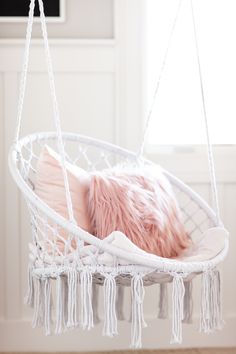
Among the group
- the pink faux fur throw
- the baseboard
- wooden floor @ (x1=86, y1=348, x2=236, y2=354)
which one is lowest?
wooden floor @ (x1=86, y1=348, x2=236, y2=354)

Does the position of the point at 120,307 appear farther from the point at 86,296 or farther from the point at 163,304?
the point at 86,296

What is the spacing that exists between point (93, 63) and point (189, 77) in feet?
1.62

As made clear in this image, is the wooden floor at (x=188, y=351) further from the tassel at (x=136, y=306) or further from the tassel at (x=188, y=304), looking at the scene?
the tassel at (x=136, y=306)

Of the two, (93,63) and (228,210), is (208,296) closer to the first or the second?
(228,210)

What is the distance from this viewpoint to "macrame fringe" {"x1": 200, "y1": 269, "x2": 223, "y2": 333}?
2611 mm

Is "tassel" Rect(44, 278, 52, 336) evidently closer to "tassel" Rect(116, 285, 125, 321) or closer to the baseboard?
"tassel" Rect(116, 285, 125, 321)

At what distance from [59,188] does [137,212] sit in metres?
0.30

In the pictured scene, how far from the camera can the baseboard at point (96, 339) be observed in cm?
355

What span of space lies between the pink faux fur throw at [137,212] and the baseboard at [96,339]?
34.0 inches

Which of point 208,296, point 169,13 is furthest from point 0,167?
point 208,296

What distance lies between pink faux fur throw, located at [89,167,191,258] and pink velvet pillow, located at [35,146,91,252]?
4 centimetres

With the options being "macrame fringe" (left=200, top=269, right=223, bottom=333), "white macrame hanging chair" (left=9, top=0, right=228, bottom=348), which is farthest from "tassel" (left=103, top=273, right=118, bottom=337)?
"macrame fringe" (left=200, top=269, right=223, bottom=333)

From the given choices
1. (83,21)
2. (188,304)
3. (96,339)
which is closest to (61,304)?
(188,304)

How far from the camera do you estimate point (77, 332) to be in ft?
11.8
